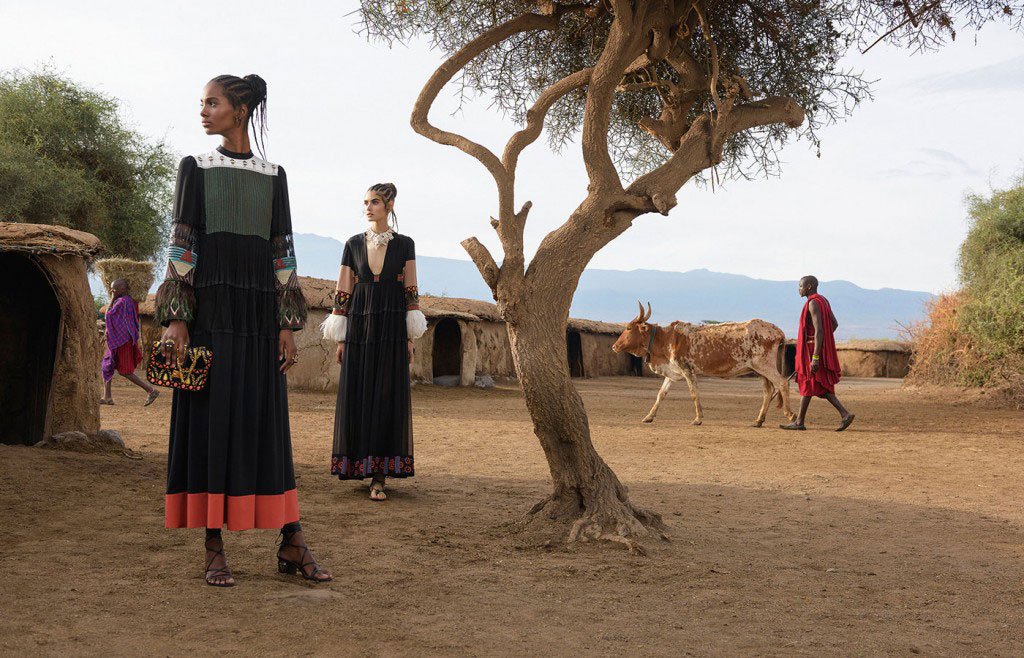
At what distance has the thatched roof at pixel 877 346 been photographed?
100.0 ft

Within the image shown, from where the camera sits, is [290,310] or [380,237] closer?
[290,310]

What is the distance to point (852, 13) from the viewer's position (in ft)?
25.8

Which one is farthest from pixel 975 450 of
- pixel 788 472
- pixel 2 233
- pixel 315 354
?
pixel 315 354

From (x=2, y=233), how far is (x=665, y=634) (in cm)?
587

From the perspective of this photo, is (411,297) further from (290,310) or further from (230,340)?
(230,340)

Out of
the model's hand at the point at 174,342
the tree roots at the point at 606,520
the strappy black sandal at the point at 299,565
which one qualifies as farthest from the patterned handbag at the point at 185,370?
the tree roots at the point at 606,520

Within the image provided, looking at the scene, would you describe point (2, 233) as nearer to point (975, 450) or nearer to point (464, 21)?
point (464, 21)

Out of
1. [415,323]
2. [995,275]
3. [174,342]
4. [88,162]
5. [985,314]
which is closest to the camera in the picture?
[174,342]

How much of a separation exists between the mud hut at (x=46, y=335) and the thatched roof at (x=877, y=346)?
28.2 metres

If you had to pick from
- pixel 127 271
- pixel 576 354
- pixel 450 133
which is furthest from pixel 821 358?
pixel 576 354

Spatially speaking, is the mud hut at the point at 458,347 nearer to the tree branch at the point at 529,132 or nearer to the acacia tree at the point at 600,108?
the acacia tree at the point at 600,108

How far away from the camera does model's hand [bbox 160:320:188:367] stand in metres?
3.67

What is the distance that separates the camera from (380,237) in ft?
20.6

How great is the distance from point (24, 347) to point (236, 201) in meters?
4.81
